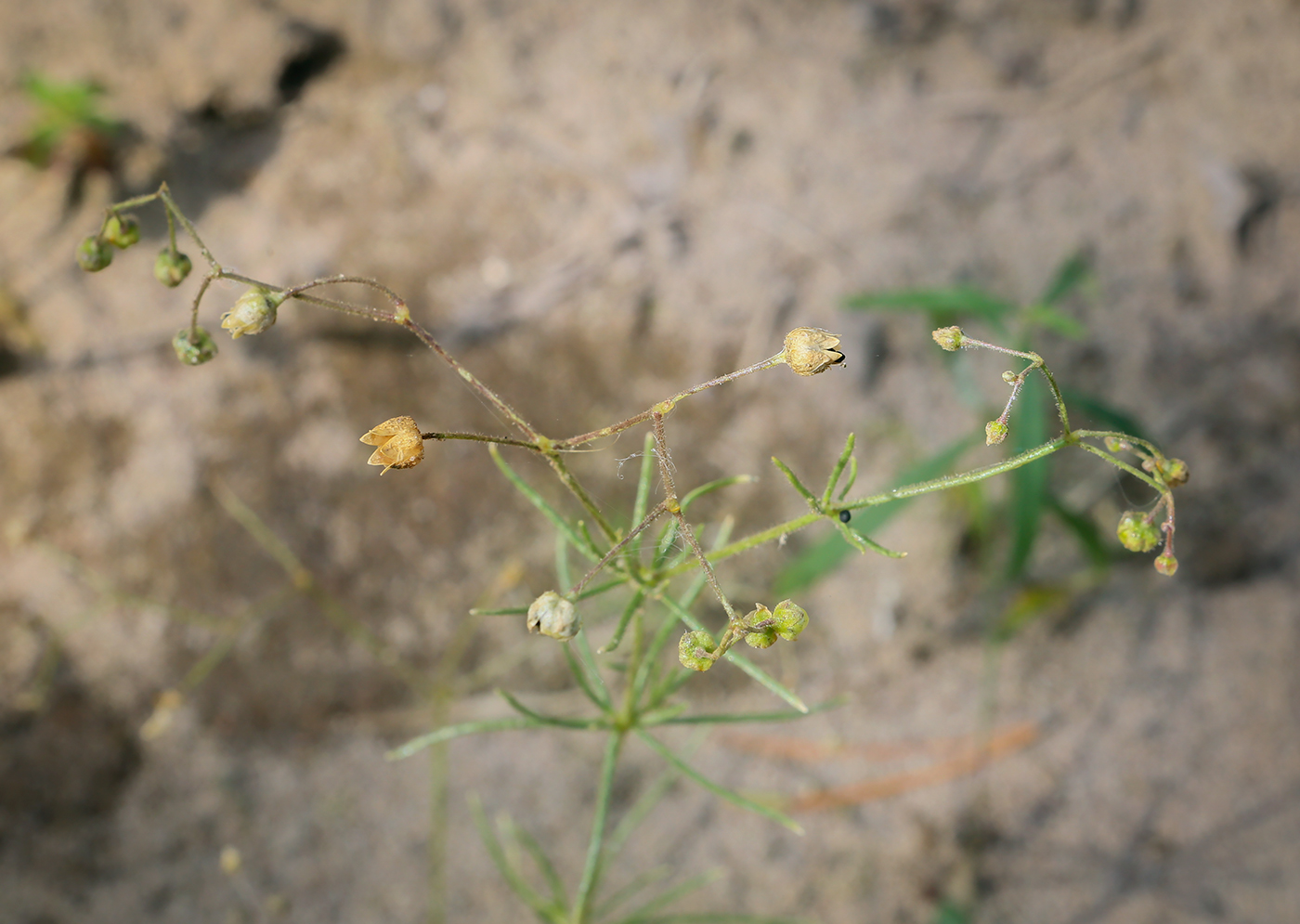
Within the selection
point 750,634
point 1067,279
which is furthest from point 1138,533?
point 1067,279

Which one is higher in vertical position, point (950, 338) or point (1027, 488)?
point (950, 338)

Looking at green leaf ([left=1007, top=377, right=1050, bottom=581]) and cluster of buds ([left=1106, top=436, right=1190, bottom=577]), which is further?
green leaf ([left=1007, top=377, right=1050, bottom=581])

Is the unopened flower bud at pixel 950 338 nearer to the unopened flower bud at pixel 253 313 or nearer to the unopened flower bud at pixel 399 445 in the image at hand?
the unopened flower bud at pixel 399 445

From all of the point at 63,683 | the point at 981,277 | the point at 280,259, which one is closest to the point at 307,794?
the point at 63,683

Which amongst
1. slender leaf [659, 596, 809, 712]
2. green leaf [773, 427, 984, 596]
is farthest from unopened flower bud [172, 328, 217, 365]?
green leaf [773, 427, 984, 596]

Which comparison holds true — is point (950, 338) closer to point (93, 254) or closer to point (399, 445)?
point (399, 445)

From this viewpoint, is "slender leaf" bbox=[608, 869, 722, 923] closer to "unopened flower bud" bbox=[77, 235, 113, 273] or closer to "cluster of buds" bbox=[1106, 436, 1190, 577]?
"cluster of buds" bbox=[1106, 436, 1190, 577]

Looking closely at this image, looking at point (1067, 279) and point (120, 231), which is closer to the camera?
point (120, 231)
